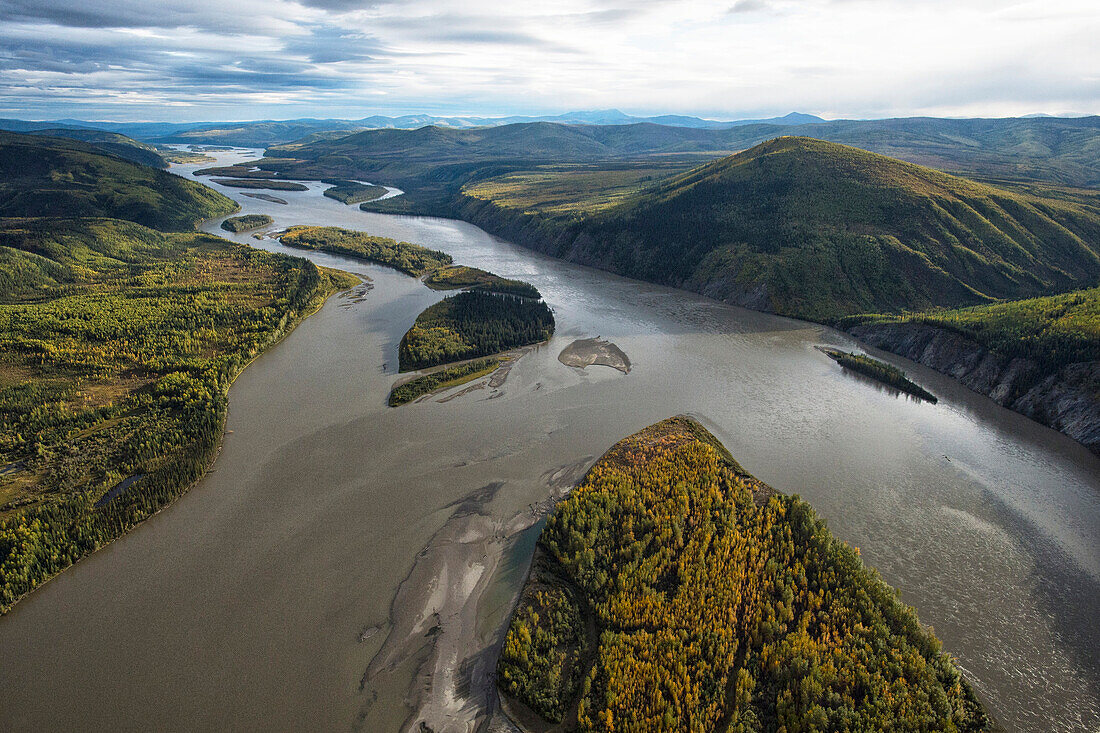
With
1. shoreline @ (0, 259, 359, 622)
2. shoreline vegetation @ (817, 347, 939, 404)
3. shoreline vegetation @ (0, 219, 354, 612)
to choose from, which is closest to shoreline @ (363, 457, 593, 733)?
shoreline @ (0, 259, 359, 622)

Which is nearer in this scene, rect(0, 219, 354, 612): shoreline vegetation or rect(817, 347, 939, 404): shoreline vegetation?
rect(0, 219, 354, 612): shoreline vegetation

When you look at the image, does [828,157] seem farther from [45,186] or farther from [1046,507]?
[45,186]

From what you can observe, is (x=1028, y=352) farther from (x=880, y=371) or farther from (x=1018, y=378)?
Answer: (x=880, y=371)

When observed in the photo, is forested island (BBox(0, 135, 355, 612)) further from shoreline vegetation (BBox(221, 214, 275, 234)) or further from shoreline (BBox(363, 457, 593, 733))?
shoreline (BBox(363, 457, 593, 733))

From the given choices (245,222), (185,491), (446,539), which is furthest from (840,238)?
(245,222)

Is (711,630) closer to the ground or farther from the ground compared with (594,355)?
closer to the ground
